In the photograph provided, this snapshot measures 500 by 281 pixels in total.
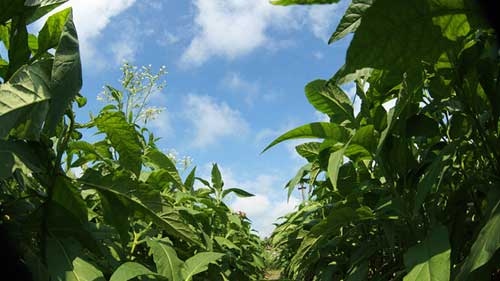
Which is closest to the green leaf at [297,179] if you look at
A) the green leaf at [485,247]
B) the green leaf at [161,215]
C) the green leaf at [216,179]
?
the green leaf at [161,215]

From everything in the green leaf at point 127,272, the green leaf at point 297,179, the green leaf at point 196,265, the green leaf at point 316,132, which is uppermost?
the green leaf at point 297,179

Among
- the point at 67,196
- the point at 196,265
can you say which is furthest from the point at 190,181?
the point at 67,196

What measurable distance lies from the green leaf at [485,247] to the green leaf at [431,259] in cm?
9

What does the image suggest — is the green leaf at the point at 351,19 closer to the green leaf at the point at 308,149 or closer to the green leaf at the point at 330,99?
the green leaf at the point at 330,99

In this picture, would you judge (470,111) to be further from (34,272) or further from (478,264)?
(34,272)

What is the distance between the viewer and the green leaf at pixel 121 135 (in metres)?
1.41

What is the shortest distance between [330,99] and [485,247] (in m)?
0.84

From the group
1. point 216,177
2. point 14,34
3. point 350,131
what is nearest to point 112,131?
point 14,34

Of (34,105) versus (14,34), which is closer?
(34,105)

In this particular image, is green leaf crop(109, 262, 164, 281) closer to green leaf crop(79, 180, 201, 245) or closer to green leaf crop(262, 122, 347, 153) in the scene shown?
green leaf crop(79, 180, 201, 245)

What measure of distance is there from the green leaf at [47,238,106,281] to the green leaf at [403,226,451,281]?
2.27ft

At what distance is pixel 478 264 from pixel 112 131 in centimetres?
94

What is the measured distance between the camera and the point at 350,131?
1.61m

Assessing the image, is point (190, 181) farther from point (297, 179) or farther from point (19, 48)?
point (19, 48)
